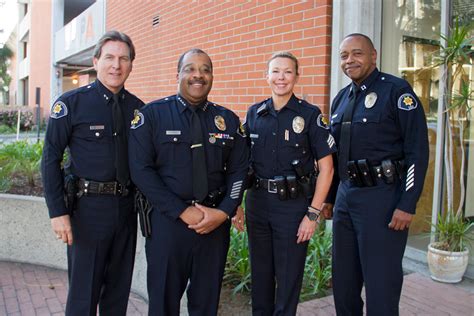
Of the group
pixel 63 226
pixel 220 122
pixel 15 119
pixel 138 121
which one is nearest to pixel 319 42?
pixel 220 122

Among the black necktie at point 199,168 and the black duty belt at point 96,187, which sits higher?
the black necktie at point 199,168

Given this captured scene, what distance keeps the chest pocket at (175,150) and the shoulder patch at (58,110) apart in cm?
61

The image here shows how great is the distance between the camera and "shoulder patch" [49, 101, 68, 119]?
2733mm

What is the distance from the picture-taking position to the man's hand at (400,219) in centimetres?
270

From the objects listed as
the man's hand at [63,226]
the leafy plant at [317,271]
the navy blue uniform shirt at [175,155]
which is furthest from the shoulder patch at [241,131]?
the leafy plant at [317,271]

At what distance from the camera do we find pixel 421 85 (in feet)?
16.1

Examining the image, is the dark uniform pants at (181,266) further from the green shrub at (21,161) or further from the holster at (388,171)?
the green shrub at (21,161)

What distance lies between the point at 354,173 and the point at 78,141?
169 centimetres

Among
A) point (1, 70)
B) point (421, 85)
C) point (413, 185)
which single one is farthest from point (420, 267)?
point (1, 70)

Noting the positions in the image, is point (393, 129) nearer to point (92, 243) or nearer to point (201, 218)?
point (201, 218)

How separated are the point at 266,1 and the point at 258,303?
156 inches

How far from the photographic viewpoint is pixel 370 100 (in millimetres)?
2908

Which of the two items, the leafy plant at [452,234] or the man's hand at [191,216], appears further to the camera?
the leafy plant at [452,234]

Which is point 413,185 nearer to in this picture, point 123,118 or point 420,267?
point 123,118
